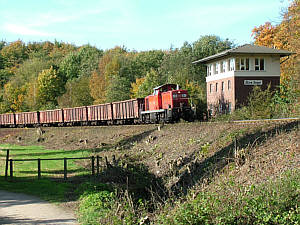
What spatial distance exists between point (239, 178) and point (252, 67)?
28716 mm

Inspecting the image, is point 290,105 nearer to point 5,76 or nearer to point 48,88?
point 48,88

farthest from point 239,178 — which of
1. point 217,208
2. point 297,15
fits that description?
point 297,15

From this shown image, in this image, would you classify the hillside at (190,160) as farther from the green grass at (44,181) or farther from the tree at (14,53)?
the tree at (14,53)

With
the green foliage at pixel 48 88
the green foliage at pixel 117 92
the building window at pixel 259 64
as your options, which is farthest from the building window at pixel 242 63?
the green foliage at pixel 48 88

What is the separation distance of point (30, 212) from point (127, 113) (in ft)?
79.6

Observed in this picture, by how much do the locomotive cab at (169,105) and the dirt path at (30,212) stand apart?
15567 mm

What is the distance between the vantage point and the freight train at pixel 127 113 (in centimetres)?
2842

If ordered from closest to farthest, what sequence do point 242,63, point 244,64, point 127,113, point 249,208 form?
point 249,208 → point 127,113 → point 244,64 → point 242,63

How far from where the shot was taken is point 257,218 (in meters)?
8.87

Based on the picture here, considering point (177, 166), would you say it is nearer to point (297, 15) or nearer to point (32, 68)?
point (297, 15)

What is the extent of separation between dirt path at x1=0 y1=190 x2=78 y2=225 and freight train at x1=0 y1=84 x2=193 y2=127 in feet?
52.0

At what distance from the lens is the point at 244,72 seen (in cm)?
3903

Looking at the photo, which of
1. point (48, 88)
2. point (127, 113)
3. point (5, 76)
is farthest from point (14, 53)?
point (127, 113)

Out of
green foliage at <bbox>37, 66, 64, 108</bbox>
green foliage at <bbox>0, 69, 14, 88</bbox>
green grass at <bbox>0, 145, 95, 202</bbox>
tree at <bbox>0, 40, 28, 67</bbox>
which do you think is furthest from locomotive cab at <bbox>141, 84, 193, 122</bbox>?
tree at <bbox>0, 40, 28, 67</bbox>
